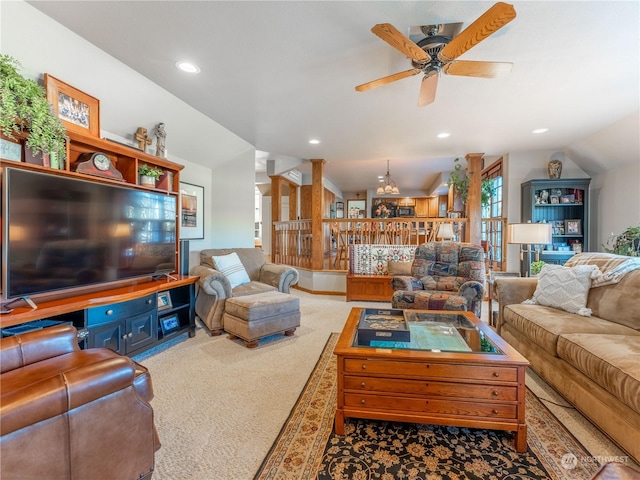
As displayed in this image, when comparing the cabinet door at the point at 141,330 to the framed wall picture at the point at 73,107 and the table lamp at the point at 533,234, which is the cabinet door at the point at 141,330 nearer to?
the framed wall picture at the point at 73,107

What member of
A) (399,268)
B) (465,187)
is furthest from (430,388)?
(465,187)

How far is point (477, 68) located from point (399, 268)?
3.13 meters

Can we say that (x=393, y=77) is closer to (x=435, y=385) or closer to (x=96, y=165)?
(x=435, y=385)

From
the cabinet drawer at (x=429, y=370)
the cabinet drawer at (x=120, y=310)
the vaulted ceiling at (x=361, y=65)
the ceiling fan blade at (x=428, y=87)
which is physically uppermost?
the vaulted ceiling at (x=361, y=65)

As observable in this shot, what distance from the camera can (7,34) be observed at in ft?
6.21

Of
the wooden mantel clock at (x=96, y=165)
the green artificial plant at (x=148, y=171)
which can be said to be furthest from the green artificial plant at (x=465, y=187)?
the wooden mantel clock at (x=96, y=165)

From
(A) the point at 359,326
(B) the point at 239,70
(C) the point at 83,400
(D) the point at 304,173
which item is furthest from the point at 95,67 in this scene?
(D) the point at 304,173

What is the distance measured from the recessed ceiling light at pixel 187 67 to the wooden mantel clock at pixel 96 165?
98 centimetres

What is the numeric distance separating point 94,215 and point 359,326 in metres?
2.25

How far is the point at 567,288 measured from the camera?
242cm

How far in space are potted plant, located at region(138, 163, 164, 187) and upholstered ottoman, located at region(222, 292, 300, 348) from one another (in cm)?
141

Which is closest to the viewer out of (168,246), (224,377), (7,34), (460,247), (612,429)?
(612,429)

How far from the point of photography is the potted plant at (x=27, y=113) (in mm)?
1718

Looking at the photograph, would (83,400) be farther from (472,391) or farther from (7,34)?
(7,34)
